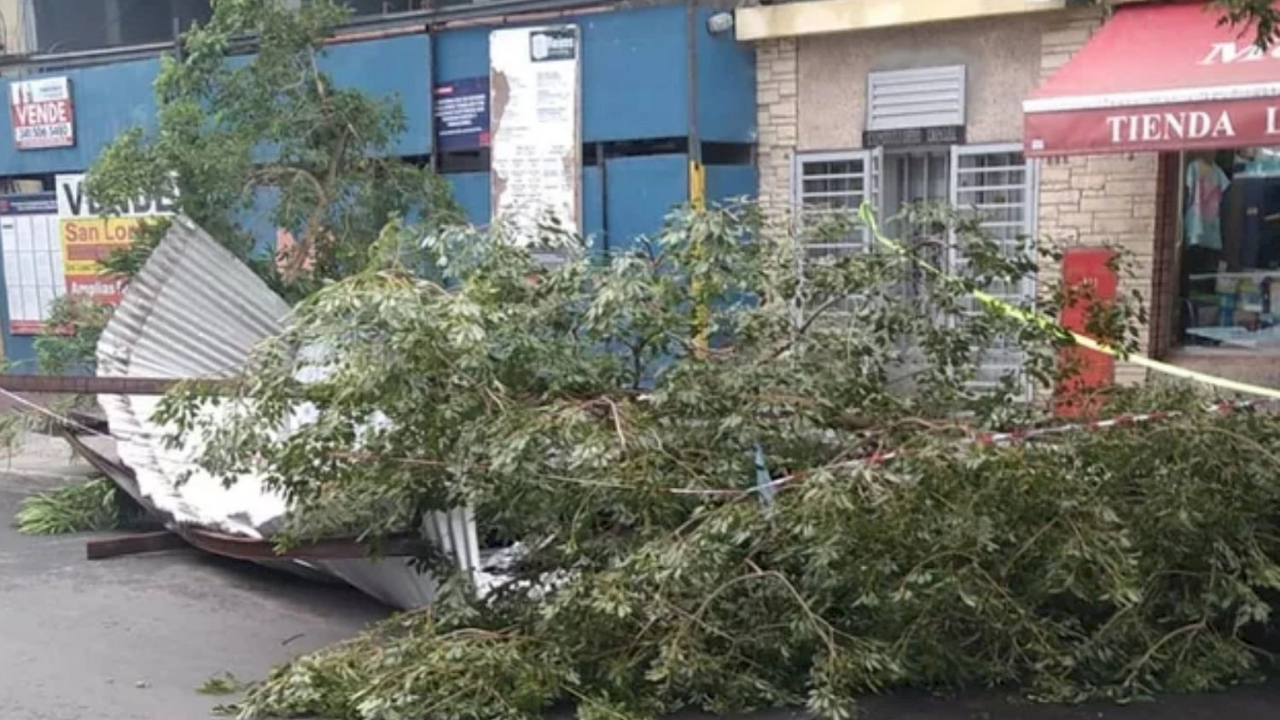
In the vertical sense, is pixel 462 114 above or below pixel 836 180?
above

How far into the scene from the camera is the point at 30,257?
15.2 m

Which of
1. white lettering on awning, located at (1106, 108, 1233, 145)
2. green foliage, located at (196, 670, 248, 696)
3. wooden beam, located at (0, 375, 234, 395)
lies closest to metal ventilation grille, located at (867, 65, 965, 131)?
white lettering on awning, located at (1106, 108, 1233, 145)

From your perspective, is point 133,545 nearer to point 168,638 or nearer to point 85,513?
point 85,513

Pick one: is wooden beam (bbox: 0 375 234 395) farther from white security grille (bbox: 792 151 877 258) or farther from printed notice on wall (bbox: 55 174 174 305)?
printed notice on wall (bbox: 55 174 174 305)

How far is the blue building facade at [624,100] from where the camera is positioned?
1104cm

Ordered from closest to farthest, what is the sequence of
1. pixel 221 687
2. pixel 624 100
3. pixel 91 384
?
pixel 221 687 < pixel 91 384 < pixel 624 100

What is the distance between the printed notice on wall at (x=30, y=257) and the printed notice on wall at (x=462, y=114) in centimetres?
522

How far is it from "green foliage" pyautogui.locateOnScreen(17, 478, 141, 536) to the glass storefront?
7498mm

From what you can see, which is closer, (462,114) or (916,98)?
(916,98)

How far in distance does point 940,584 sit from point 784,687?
0.82 m

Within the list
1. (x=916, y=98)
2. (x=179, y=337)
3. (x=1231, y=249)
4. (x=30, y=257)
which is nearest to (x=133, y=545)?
(x=179, y=337)

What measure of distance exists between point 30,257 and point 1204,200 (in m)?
11.9

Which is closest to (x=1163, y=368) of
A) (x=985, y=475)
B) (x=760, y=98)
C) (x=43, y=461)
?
(x=985, y=475)

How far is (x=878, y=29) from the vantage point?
414 inches
